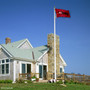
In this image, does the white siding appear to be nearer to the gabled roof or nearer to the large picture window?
the gabled roof

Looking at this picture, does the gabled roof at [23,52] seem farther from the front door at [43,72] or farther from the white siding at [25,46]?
the front door at [43,72]

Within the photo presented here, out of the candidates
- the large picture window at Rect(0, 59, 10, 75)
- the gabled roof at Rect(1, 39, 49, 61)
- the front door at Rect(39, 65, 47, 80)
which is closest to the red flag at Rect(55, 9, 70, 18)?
the gabled roof at Rect(1, 39, 49, 61)

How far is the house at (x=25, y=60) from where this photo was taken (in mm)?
24875

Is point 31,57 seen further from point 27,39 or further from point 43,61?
point 27,39

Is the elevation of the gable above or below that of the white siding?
below

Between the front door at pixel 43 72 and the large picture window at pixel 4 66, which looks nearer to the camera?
the large picture window at pixel 4 66

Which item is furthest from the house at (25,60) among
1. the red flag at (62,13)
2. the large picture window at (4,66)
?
the red flag at (62,13)

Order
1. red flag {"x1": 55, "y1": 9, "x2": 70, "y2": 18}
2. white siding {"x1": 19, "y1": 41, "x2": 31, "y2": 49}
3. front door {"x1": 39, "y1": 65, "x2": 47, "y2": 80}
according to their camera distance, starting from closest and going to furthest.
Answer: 1. red flag {"x1": 55, "y1": 9, "x2": 70, "y2": 18}
2. front door {"x1": 39, "y1": 65, "x2": 47, "y2": 80}
3. white siding {"x1": 19, "y1": 41, "x2": 31, "y2": 49}

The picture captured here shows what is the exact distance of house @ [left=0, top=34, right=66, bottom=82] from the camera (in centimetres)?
2488

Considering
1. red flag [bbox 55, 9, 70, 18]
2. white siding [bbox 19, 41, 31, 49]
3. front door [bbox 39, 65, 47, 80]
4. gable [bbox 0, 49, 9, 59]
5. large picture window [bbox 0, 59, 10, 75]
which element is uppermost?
red flag [bbox 55, 9, 70, 18]

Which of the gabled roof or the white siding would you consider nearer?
the gabled roof

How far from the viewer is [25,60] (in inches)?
1027

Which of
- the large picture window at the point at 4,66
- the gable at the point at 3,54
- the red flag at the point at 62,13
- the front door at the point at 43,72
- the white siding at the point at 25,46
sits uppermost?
the red flag at the point at 62,13

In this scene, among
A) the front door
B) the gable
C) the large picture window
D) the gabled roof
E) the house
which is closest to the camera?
the house
